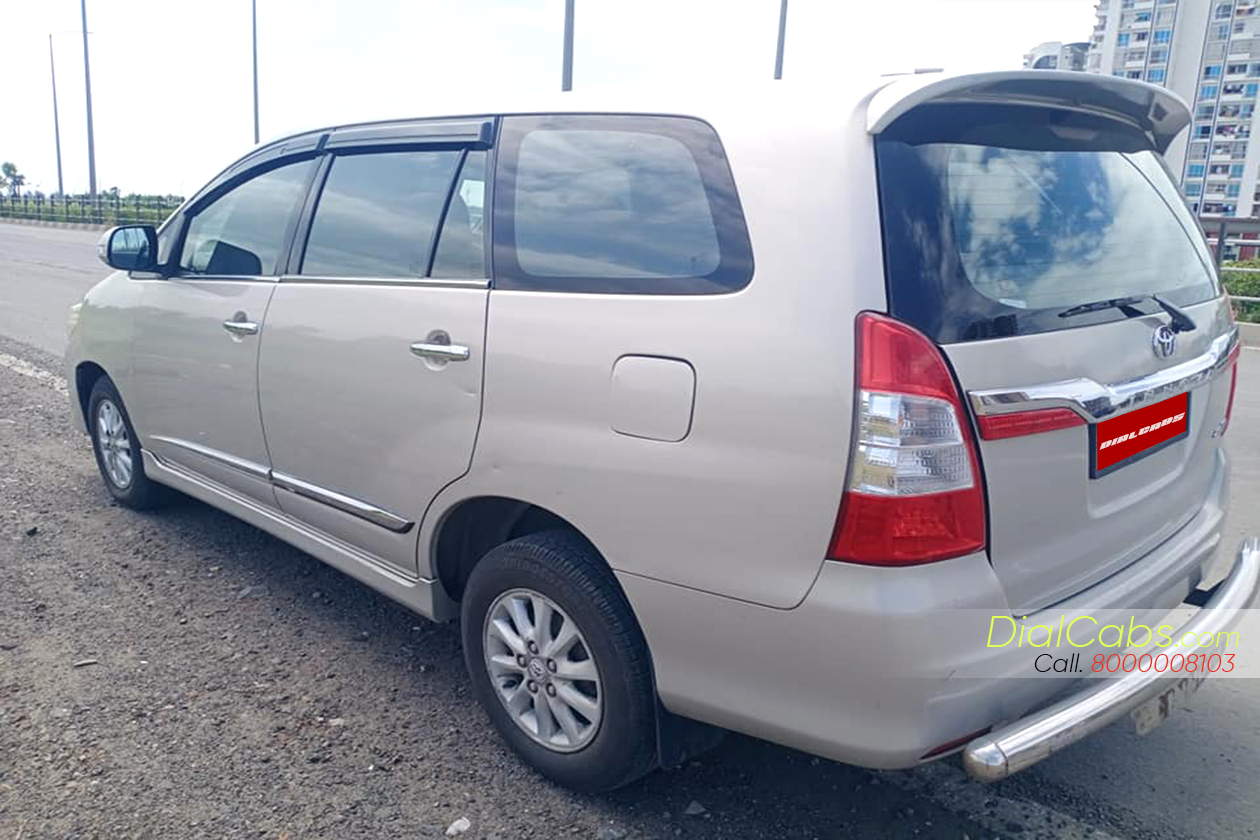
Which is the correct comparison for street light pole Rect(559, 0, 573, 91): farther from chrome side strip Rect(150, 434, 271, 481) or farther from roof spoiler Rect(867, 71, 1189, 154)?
roof spoiler Rect(867, 71, 1189, 154)

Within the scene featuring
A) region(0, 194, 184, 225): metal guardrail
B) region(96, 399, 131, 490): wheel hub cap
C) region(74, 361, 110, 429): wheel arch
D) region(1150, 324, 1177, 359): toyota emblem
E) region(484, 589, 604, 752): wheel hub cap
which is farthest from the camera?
region(0, 194, 184, 225): metal guardrail

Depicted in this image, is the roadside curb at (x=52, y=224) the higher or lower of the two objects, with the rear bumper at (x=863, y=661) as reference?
lower

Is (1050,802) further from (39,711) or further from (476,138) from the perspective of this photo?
(39,711)

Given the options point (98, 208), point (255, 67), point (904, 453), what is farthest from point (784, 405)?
point (98, 208)

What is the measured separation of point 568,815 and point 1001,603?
49.6 inches

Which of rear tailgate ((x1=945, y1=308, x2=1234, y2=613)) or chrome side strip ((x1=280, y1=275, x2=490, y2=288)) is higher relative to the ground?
chrome side strip ((x1=280, y1=275, x2=490, y2=288))

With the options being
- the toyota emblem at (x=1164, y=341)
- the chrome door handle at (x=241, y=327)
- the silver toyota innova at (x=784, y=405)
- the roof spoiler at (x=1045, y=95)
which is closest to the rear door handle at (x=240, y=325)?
the chrome door handle at (x=241, y=327)

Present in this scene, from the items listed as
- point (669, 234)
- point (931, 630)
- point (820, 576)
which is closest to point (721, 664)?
point (820, 576)

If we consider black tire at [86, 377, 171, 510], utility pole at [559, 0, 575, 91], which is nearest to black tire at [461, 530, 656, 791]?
black tire at [86, 377, 171, 510]

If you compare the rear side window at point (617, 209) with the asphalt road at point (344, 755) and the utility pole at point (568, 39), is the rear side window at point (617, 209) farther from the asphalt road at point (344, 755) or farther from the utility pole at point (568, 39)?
the utility pole at point (568, 39)

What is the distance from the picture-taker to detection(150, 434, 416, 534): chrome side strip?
3.04 meters

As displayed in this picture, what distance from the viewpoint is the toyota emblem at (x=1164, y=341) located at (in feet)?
7.72

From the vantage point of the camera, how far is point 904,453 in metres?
1.93

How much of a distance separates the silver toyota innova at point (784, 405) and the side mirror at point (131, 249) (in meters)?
1.46
